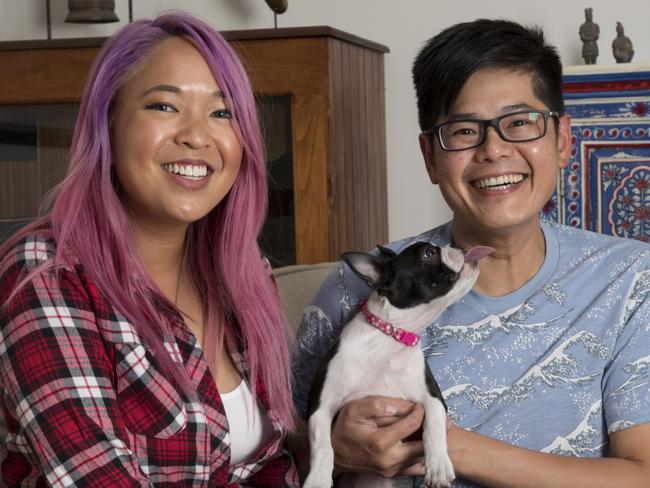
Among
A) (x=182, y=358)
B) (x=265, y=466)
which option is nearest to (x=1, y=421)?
(x=182, y=358)

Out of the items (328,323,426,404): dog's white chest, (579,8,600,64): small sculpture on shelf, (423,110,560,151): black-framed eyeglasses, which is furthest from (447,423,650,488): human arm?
(579,8,600,64): small sculpture on shelf

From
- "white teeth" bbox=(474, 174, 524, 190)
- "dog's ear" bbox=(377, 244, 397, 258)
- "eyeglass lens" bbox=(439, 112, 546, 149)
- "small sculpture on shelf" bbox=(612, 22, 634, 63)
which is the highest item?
"small sculpture on shelf" bbox=(612, 22, 634, 63)

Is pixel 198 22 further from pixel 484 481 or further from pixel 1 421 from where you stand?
pixel 484 481

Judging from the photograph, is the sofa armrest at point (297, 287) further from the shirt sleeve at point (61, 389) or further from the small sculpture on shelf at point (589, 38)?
the small sculpture on shelf at point (589, 38)

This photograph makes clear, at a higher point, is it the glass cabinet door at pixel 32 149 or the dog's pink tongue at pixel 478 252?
the glass cabinet door at pixel 32 149

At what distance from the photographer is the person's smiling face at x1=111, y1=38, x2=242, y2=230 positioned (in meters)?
1.56

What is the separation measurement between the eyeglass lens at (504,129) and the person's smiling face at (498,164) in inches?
0.4

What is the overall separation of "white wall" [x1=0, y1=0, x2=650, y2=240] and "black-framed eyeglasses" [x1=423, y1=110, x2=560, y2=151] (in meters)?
1.82

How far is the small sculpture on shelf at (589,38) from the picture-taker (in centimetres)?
331

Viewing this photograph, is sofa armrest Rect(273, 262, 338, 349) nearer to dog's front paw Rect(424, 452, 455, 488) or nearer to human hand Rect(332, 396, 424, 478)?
human hand Rect(332, 396, 424, 478)

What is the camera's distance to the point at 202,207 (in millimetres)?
1603

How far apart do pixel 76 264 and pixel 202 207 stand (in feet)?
0.74

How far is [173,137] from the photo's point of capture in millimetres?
1571

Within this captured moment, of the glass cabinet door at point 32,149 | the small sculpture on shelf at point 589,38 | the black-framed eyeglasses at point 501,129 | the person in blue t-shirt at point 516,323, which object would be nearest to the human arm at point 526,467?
the person in blue t-shirt at point 516,323
